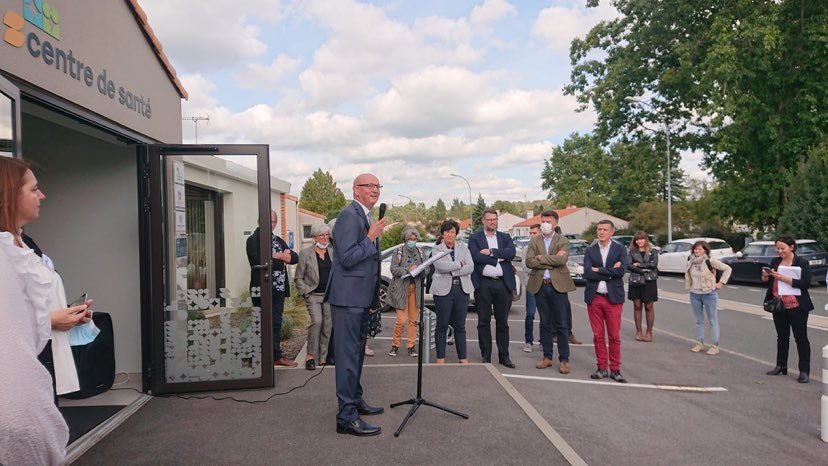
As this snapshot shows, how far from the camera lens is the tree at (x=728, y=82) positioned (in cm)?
2077

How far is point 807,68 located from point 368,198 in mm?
24008

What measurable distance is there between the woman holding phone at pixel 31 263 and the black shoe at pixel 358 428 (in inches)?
86.3

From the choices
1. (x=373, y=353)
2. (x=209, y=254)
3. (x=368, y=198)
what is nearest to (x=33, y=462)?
(x=368, y=198)

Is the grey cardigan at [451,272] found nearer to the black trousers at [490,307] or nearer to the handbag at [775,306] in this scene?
the black trousers at [490,307]

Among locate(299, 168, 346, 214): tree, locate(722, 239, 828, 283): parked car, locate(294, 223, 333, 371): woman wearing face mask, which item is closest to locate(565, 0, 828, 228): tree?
locate(722, 239, 828, 283): parked car

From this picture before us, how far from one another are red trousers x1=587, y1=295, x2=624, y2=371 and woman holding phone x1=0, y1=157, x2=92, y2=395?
→ 5494mm

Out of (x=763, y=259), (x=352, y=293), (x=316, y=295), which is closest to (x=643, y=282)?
(x=316, y=295)

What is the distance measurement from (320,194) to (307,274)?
55.0 meters

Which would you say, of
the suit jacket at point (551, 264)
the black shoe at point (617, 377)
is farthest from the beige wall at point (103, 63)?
the black shoe at point (617, 377)

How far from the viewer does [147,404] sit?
502 centimetres

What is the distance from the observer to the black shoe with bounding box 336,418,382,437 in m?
4.16

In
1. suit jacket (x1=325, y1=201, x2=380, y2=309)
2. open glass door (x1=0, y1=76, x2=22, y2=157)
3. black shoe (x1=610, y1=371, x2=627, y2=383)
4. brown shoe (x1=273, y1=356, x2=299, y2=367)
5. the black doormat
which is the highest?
open glass door (x1=0, y1=76, x2=22, y2=157)

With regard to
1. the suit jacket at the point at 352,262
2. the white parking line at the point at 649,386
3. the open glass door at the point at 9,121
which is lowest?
the white parking line at the point at 649,386

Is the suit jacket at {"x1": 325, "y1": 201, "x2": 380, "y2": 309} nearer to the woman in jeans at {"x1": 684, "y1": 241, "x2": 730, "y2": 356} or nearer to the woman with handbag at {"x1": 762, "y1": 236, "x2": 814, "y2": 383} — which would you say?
the woman with handbag at {"x1": 762, "y1": 236, "x2": 814, "y2": 383}
